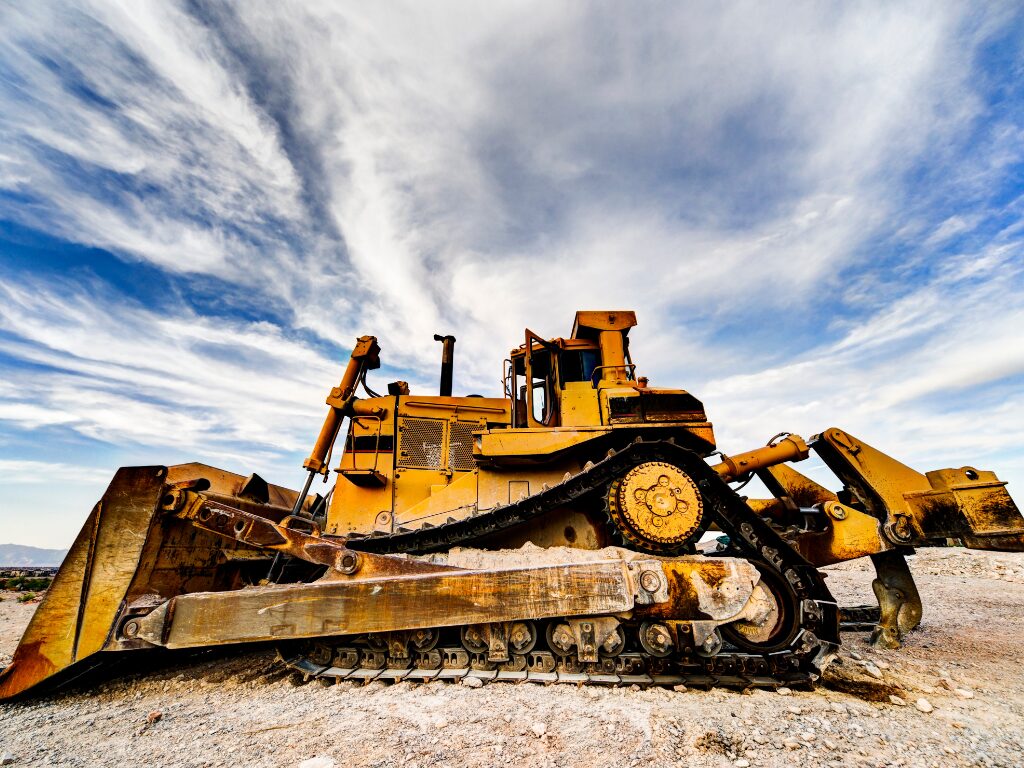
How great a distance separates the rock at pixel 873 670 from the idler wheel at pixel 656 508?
5.36 ft

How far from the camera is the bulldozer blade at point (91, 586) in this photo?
10.1 ft

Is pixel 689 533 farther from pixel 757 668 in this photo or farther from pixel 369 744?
pixel 369 744

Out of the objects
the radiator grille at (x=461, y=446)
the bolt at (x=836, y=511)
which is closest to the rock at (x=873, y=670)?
the bolt at (x=836, y=511)

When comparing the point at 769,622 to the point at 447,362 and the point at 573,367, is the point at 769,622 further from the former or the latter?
the point at 447,362

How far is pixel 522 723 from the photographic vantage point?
2.53 m

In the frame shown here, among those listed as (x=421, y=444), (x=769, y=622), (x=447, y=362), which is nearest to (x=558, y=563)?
(x=769, y=622)

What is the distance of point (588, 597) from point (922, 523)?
3.26 metres

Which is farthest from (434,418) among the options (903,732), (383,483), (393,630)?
(903,732)

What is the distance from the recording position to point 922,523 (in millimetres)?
3949

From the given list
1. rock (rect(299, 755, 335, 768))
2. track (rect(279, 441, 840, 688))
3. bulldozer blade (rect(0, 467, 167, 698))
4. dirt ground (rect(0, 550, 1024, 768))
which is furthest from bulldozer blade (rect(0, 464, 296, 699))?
rock (rect(299, 755, 335, 768))

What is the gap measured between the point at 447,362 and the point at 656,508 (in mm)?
4639

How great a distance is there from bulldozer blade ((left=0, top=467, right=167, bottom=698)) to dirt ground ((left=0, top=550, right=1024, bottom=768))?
28cm

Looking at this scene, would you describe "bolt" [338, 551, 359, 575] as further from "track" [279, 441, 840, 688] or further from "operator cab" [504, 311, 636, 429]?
"operator cab" [504, 311, 636, 429]

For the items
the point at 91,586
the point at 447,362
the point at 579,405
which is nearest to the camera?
the point at 91,586
